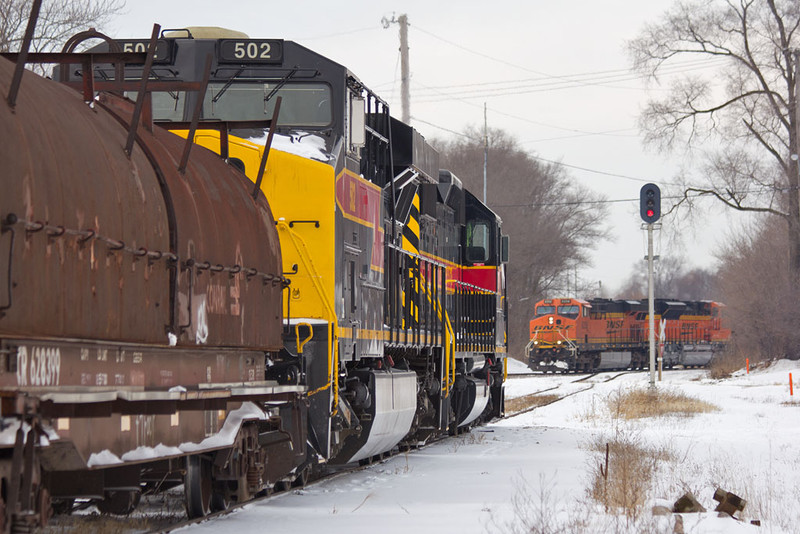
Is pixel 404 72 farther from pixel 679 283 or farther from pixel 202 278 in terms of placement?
pixel 679 283

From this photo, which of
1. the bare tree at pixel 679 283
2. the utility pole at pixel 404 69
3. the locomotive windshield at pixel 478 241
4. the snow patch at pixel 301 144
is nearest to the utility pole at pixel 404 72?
the utility pole at pixel 404 69

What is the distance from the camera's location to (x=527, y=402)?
2814 cm

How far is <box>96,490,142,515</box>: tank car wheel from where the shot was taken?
7402 mm

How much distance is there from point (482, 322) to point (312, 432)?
349 inches

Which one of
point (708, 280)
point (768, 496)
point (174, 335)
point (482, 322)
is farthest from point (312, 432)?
point (708, 280)

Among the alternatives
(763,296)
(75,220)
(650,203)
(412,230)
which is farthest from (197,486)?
(763,296)

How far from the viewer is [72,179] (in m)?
5.37

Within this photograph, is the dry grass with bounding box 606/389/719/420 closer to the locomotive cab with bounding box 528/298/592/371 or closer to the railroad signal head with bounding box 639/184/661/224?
the railroad signal head with bounding box 639/184/661/224

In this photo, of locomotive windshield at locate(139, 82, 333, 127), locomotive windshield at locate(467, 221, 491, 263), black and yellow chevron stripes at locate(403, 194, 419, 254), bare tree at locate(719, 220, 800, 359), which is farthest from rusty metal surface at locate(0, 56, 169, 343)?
bare tree at locate(719, 220, 800, 359)

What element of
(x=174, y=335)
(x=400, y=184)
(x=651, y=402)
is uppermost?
(x=400, y=184)

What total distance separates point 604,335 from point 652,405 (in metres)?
28.0

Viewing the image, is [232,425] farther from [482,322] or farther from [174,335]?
[482,322]

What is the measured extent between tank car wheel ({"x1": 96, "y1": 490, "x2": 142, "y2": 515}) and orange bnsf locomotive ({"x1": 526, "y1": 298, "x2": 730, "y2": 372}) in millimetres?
43066

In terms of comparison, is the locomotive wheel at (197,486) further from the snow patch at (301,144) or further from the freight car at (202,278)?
the snow patch at (301,144)
